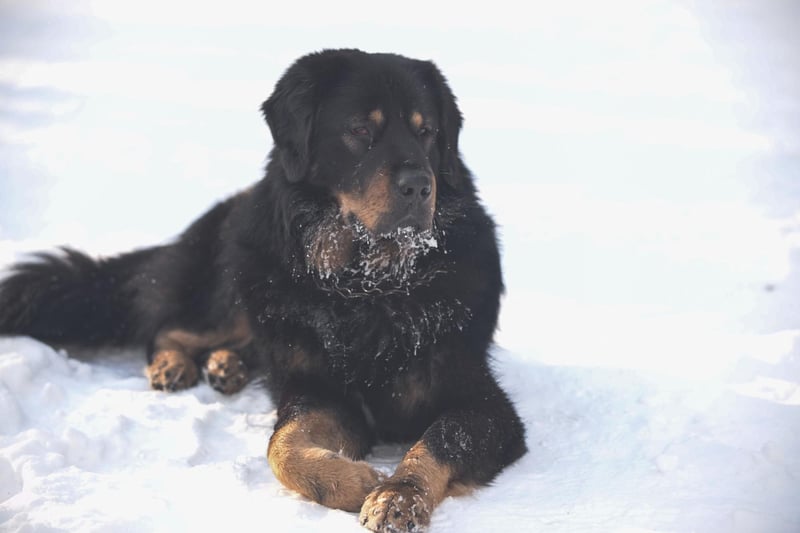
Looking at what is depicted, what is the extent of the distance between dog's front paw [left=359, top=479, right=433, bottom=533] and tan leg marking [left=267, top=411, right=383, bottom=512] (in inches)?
3.9

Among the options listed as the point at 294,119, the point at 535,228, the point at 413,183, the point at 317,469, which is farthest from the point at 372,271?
the point at 535,228

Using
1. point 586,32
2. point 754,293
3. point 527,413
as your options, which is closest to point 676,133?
point 586,32

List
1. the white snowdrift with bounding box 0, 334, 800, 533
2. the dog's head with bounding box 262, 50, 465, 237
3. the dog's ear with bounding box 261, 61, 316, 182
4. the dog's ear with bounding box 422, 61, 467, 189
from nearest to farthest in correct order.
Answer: the white snowdrift with bounding box 0, 334, 800, 533
the dog's head with bounding box 262, 50, 465, 237
the dog's ear with bounding box 261, 61, 316, 182
the dog's ear with bounding box 422, 61, 467, 189

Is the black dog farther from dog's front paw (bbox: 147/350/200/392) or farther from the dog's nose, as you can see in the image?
dog's front paw (bbox: 147/350/200/392)

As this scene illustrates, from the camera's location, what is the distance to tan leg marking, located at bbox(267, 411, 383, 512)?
2.64m

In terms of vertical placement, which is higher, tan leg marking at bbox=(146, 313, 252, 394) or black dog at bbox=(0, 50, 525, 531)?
black dog at bbox=(0, 50, 525, 531)

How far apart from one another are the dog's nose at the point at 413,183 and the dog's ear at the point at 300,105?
1.80 ft

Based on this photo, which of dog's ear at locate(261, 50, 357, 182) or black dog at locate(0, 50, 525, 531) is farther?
dog's ear at locate(261, 50, 357, 182)

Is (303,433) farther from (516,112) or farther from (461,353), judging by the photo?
(516,112)

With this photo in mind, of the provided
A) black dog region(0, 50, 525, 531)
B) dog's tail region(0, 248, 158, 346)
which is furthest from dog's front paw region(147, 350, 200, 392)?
black dog region(0, 50, 525, 531)

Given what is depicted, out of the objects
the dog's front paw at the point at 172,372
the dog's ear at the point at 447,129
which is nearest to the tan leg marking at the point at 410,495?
the dog's ear at the point at 447,129

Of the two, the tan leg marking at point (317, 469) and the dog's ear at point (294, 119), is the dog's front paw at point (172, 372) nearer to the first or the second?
the tan leg marking at point (317, 469)

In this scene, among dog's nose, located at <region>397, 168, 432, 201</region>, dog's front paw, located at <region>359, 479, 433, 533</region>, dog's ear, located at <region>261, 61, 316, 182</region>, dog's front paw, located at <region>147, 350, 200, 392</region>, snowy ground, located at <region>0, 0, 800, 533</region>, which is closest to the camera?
dog's front paw, located at <region>359, 479, 433, 533</region>

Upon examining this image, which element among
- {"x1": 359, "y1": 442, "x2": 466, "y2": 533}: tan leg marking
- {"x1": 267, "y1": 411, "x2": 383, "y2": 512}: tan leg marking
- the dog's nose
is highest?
the dog's nose
